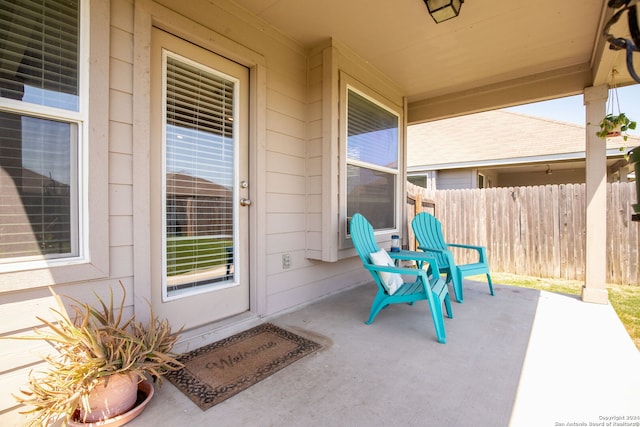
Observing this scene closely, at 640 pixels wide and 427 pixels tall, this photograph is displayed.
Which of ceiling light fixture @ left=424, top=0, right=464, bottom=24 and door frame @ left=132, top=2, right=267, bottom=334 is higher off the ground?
ceiling light fixture @ left=424, top=0, right=464, bottom=24

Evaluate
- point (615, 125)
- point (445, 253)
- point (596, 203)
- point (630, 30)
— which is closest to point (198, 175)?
point (630, 30)

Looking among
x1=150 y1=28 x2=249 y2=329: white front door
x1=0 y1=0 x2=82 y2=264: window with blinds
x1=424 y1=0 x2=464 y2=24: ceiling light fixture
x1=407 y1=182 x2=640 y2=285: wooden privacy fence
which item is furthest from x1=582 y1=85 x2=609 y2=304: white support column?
x1=0 y1=0 x2=82 y2=264: window with blinds

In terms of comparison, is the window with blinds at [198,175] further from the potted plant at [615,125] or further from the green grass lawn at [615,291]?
the potted plant at [615,125]

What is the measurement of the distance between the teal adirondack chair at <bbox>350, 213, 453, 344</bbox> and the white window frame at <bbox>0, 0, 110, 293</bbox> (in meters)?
1.85

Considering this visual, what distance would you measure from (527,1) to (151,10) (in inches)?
108

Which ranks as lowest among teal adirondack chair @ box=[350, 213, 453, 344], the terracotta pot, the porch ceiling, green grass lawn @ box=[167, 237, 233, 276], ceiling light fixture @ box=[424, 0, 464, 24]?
the terracotta pot

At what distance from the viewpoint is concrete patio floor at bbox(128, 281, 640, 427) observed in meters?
1.44

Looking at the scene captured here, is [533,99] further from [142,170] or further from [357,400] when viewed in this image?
[142,170]

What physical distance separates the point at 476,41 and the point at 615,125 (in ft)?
4.95

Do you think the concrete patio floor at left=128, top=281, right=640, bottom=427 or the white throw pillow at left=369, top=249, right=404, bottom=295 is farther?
the white throw pillow at left=369, top=249, right=404, bottom=295

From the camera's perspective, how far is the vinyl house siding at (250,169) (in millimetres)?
1618

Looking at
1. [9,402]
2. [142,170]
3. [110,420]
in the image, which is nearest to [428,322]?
[110,420]

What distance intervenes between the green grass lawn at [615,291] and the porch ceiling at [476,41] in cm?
238

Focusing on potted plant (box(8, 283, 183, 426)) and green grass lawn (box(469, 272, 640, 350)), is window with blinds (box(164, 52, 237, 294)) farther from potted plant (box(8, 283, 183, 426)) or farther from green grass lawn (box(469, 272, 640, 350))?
green grass lawn (box(469, 272, 640, 350))
